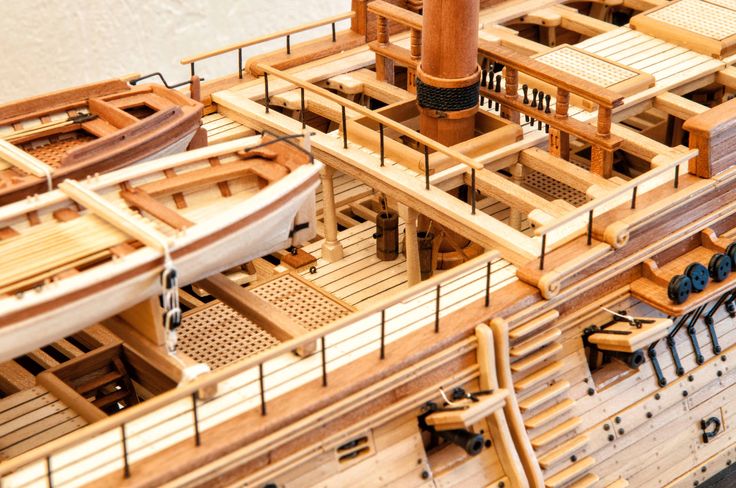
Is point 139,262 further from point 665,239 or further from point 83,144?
point 665,239

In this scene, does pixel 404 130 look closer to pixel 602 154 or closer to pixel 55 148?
pixel 602 154

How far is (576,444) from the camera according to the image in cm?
1372

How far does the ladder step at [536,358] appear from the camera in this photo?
527 inches

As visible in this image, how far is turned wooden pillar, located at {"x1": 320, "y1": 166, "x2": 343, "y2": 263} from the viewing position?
15891 mm

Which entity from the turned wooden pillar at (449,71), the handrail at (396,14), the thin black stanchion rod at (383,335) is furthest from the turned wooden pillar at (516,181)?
the thin black stanchion rod at (383,335)

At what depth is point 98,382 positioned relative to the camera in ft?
44.4

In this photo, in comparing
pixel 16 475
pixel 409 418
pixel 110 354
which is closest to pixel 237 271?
pixel 110 354

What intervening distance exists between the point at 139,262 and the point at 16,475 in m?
1.94

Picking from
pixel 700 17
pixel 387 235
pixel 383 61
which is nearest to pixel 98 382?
pixel 387 235

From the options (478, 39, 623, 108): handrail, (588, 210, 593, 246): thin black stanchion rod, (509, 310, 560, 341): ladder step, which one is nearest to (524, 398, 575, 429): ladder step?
(509, 310, 560, 341): ladder step

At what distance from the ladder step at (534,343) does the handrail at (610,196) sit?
35.8 inches

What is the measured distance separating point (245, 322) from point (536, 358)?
2752mm

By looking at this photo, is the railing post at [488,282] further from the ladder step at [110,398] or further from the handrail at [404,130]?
the ladder step at [110,398]

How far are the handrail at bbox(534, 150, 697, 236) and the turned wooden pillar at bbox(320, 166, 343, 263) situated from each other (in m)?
2.86
